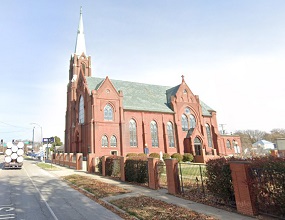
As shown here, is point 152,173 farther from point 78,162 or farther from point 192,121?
point 192,121

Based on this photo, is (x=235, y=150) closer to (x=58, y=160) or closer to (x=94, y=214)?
(x=58, y=160)

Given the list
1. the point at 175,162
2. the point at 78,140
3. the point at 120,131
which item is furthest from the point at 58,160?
the point at 175,162

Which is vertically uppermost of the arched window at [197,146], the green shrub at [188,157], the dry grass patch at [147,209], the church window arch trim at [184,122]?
the church window arch trim at [184,122]

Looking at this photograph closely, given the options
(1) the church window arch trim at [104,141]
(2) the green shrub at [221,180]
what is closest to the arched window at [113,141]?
(1) the church window arch trim at [104,141]

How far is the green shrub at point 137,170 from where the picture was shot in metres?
15.2

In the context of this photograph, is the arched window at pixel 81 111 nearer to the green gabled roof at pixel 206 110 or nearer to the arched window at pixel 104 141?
the arched window at pixel 104 141

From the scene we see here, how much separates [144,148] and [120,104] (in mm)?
9382

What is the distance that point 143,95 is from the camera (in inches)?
1816

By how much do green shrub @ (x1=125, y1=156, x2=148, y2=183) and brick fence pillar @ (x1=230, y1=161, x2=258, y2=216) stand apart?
764 centimetres

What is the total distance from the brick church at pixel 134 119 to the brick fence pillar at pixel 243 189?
29105 millimetres

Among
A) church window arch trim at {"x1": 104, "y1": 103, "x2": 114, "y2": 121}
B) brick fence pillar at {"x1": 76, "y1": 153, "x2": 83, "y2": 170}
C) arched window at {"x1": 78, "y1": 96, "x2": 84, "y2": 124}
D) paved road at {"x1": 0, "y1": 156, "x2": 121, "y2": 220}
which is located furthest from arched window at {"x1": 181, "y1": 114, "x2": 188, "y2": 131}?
paved road at {"x1": 0, "y1": 156, "x2": 121, "y2": 220}

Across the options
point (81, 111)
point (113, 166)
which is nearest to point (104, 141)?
point (81, 111)

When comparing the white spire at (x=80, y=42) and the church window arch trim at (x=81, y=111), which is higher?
the white spire at (x=80, y=42)

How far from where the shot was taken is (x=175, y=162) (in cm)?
1198
